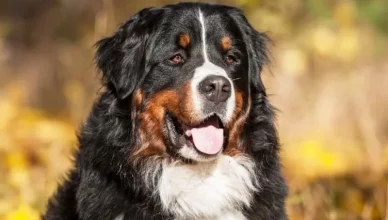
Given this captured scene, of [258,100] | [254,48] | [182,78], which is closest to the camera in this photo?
[182,78]

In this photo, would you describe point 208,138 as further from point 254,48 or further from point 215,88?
point 254,48

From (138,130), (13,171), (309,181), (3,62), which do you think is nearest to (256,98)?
(138,130)

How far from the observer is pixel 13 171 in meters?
8.62

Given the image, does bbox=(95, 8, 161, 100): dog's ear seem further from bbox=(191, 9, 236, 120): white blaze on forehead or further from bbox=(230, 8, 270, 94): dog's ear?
bbox=(230, 8, 270, 94): dog's ear

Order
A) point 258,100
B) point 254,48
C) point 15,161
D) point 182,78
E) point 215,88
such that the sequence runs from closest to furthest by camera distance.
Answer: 1. point 215,88
2. point 182,78
3. point 258,100
4. point 254,48
5. point 15,161

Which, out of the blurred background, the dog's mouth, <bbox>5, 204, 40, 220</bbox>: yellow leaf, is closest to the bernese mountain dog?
the dog's mouth

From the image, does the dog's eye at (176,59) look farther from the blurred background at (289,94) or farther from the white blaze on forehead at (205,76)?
the blurred background at (289,94)

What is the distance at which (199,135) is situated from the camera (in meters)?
5.29

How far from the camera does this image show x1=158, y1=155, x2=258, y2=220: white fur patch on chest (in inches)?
208

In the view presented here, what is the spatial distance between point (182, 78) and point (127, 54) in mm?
499

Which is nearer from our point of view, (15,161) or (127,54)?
(127,54)

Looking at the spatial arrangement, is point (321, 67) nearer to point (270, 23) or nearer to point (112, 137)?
point (270, 23)

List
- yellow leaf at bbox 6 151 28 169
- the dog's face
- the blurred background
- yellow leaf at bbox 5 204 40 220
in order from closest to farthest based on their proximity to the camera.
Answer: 1. the dog's face
2. yellow leaf at bbox 5 204 40 220
3. the blurred background
4. yellow leaf at bbox 6 151 28 169

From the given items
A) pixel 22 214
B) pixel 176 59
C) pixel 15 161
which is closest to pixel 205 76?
pixel 176 59
